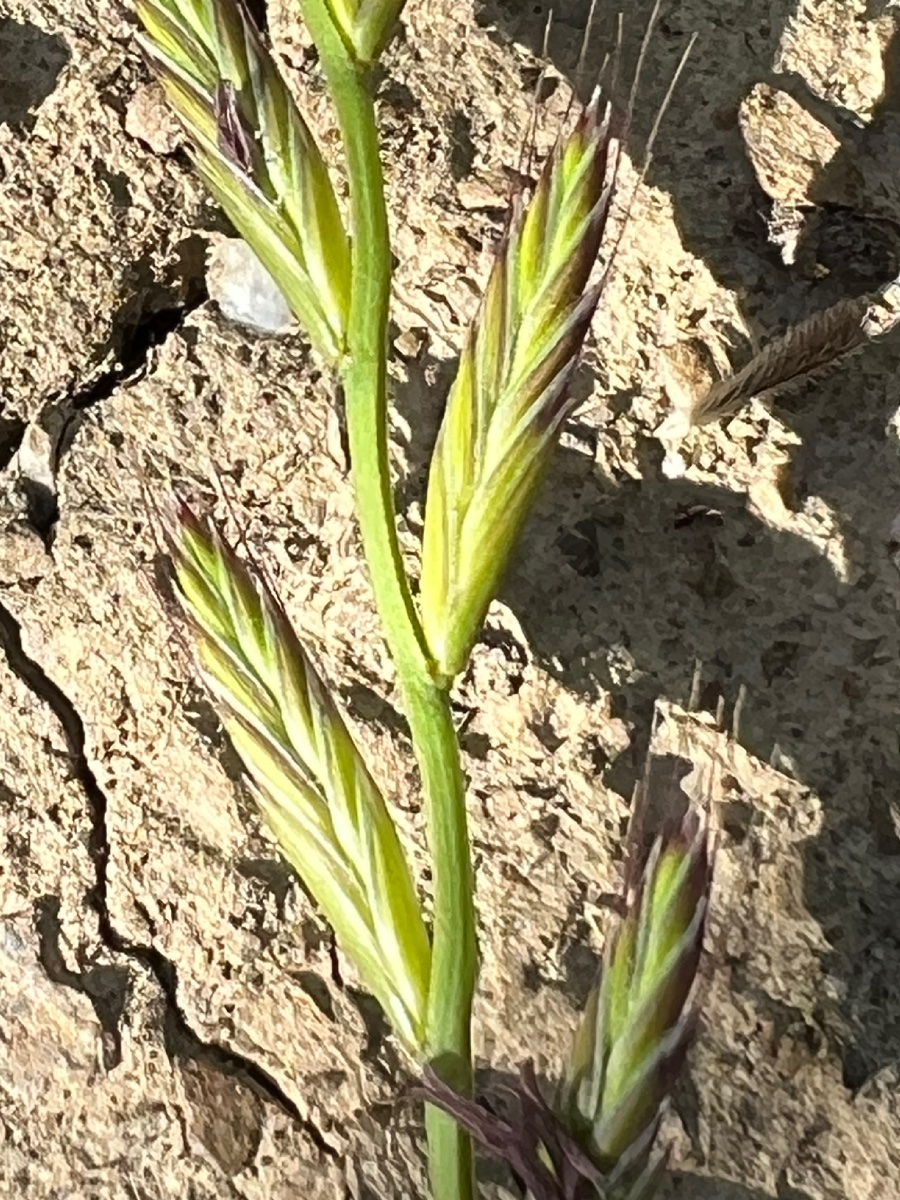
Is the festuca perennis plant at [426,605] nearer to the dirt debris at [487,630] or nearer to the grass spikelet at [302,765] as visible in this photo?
the grass spikelet at [302,765]

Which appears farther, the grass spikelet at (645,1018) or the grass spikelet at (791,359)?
the grass spikelet at (791,359)

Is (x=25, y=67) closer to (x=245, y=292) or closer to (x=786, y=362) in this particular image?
(x=245, y=292)

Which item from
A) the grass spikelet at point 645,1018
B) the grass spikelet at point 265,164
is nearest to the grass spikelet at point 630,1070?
the grass spikelet at point 645,1018

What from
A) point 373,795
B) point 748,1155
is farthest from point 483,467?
point 748,1155

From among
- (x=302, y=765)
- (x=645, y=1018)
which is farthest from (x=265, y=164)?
(x=645, y=1018)

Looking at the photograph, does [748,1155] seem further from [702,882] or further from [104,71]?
[104,71]

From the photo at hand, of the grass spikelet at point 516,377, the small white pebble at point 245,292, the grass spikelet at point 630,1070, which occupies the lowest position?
the grass spikelet at point 630,1070

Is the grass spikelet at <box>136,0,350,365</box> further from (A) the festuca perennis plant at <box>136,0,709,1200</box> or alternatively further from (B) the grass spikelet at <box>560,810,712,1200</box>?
(B) the grass spikelet at <box>560,810,712,1200</box>
